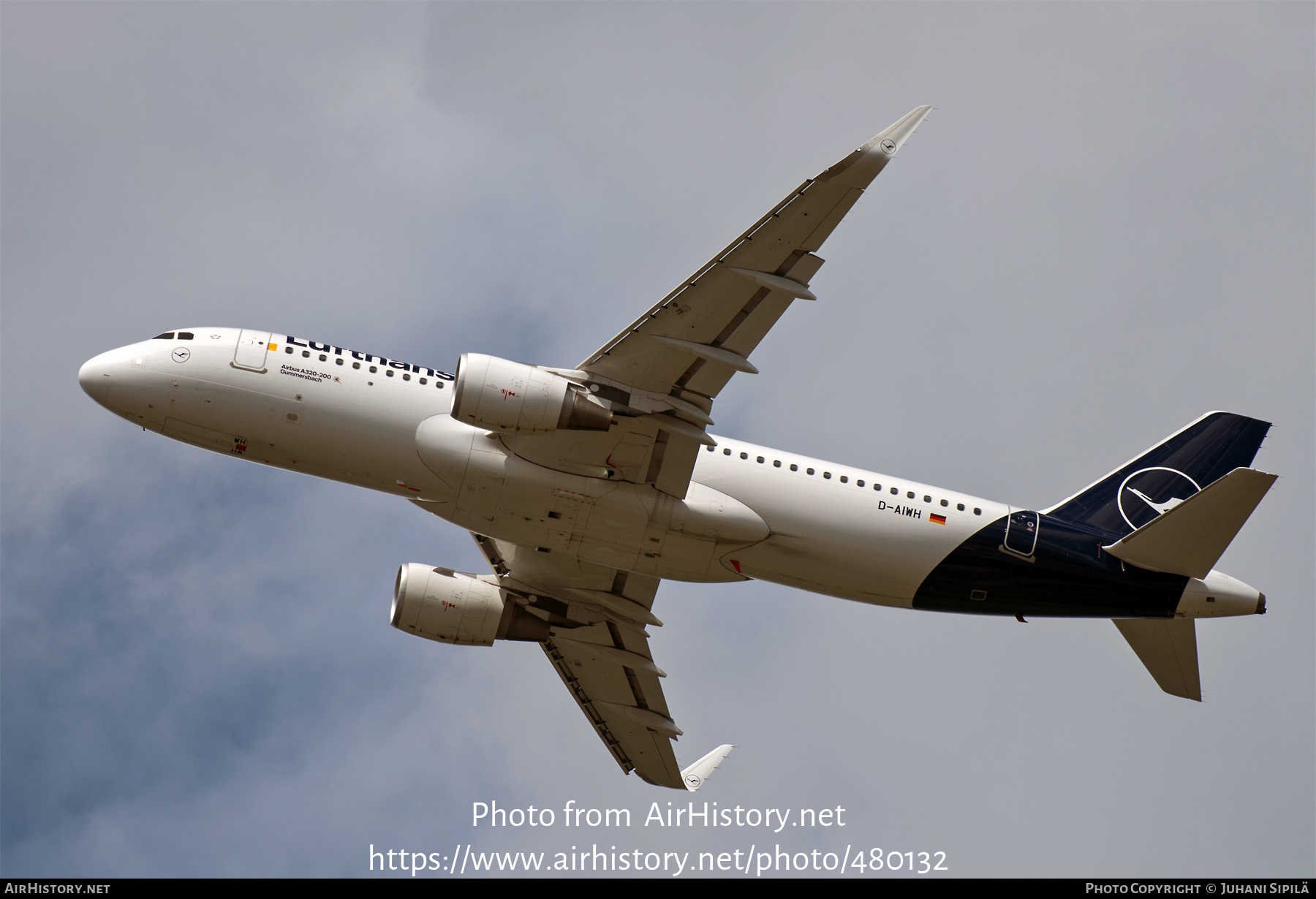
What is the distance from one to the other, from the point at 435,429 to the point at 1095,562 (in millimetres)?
18958

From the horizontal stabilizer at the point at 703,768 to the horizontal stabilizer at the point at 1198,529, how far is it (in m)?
14.9

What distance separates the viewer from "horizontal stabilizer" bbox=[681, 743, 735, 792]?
39.4 meters

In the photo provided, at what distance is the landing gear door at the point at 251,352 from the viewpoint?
101ft

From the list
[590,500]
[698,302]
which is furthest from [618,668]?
[698,302]

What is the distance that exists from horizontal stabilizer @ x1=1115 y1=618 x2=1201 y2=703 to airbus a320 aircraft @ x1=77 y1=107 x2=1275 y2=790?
3.1 inches

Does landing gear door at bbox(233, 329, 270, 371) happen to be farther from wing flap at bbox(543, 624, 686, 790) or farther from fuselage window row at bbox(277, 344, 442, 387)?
wing flap at bbox(543, 624, 686, 790)

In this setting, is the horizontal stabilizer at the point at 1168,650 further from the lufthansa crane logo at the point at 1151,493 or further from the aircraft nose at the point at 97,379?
the aircraft nose at the point at 97,379

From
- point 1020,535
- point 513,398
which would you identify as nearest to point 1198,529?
point 1020,535

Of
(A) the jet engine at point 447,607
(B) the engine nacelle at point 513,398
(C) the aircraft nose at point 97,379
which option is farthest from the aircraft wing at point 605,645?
(C) the aircraft nose at point 97,379

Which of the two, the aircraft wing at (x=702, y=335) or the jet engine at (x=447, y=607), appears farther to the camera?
the jet engine at (x=447, y=607)

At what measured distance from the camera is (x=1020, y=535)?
32812 millimetres

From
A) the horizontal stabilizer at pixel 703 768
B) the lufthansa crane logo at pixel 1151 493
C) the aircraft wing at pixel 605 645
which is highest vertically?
the lufthansa crane logo at pixel 1151 493

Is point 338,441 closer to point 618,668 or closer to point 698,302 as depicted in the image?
point 698,302

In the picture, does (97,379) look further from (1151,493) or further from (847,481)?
(1151,493)
